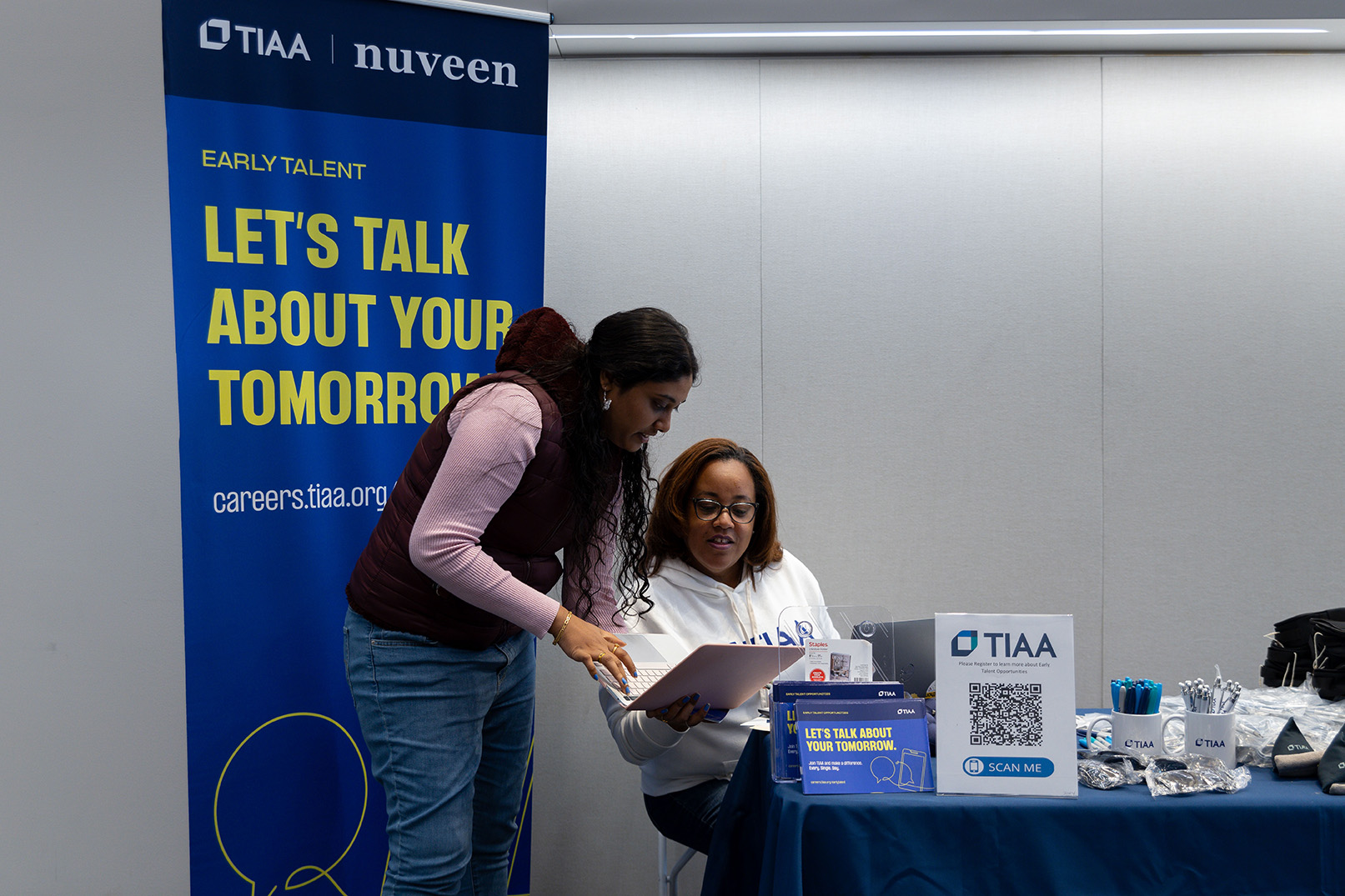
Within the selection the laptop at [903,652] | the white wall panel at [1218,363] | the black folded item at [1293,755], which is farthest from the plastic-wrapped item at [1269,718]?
Result: the white wall panel at [1218,363]

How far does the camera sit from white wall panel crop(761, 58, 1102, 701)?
9.59ft

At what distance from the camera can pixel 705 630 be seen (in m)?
2.07

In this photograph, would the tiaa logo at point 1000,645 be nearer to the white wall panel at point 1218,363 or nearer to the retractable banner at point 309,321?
the retractable banner at point 309,321

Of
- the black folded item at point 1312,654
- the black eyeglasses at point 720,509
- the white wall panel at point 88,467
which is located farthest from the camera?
the white wall panel at point 88,467

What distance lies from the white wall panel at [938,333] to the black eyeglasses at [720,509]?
84 centimetres

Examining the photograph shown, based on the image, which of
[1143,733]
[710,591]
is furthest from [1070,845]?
[710,591]

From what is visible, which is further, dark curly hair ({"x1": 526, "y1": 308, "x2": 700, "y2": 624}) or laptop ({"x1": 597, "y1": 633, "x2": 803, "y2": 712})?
dark curly hair ({"x1": 526, "y1": 308, "x2": 700, "y2": 624})

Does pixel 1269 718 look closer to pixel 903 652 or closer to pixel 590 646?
pixel 903 652

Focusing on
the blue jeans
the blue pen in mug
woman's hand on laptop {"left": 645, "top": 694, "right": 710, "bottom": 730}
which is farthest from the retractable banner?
the blue pen in mug

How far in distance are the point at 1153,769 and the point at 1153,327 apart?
6.28 feet

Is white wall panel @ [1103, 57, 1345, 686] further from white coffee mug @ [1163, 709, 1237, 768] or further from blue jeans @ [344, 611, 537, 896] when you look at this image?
blue jeans @ [344, 611, 537, 896]

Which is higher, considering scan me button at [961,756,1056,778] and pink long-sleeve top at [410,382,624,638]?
pink long-sleeve top at [410,382,624,638]

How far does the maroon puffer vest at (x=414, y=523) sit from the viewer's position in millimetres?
1680

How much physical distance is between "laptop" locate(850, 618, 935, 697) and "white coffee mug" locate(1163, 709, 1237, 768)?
0.43 metres
